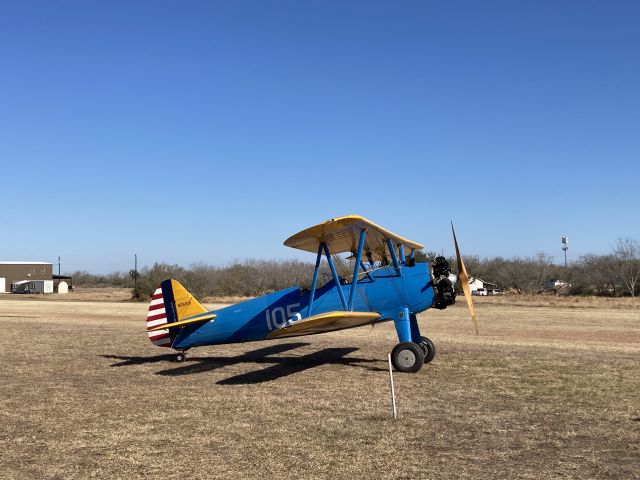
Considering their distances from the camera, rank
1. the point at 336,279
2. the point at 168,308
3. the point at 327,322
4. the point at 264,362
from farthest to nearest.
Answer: the point at 264,362
the point at 168,308
the point at 336,279
the point at 327,322

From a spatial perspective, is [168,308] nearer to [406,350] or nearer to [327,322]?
[327,322]

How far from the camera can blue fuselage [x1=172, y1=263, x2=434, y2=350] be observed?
11.9m

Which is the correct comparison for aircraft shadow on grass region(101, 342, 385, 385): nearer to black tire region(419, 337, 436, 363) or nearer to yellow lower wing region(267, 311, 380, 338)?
yellow lower wing region(267, 311, 380, 338)

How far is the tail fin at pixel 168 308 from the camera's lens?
42.7 ft

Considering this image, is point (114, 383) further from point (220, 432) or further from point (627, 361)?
point (627, 361)

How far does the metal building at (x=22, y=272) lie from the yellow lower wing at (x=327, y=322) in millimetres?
109332

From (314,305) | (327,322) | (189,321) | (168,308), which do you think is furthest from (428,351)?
(168,308)

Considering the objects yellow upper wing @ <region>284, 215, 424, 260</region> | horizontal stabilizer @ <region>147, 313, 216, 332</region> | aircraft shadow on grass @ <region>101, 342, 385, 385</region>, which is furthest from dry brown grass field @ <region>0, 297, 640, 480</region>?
yellow upper wing @ <region>284, 215, 424, 260</region>

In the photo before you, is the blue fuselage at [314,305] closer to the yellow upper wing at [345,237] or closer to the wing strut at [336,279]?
the wing strut at [336,279]

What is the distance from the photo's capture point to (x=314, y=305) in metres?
12.1

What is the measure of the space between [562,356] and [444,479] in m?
9.87

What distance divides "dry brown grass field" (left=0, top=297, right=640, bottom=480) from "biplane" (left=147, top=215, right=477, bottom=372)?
701 mm

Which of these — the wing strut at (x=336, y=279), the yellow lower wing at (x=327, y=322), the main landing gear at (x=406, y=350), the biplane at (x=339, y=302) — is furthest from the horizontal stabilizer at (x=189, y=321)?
the main landing gear at (x=406, y=350)

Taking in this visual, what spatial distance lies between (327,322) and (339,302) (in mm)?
1728
